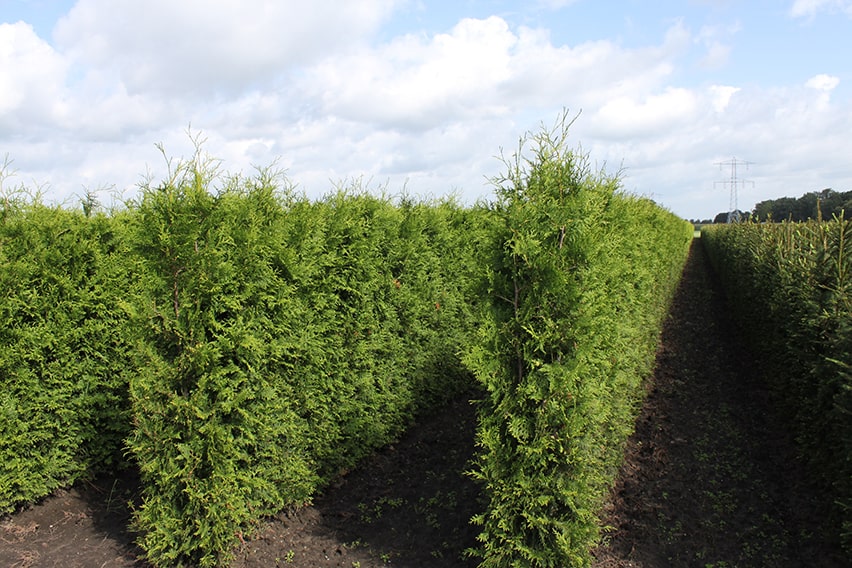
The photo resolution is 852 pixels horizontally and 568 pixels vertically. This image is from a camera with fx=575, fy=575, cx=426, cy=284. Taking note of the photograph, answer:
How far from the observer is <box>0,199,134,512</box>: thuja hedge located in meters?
5.21

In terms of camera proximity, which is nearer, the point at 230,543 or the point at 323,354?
the point at 230,543

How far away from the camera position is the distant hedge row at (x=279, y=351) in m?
3.98

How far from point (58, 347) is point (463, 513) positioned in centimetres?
410

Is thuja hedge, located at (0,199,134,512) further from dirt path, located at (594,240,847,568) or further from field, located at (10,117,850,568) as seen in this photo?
dirt path, located at (594,240,847,568)

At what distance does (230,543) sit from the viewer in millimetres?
4465

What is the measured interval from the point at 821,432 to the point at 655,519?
68.6 inches

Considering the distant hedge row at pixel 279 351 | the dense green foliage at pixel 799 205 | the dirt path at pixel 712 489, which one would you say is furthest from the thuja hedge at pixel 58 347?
the dense green foliage at pixel 799 205

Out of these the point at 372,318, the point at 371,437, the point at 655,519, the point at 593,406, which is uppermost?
the point at 372,318

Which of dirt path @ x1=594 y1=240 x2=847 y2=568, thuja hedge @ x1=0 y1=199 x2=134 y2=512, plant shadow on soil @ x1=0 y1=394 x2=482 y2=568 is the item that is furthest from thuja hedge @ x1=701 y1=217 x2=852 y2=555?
thuja hedge @ x1=0 y1=199 x2=134 y2=512

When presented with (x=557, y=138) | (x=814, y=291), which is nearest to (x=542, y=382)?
(x=557, y=138)

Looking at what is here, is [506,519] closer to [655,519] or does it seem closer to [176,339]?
[655,519]

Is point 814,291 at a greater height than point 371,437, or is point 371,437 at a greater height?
point 814,291

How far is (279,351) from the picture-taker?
460 cm

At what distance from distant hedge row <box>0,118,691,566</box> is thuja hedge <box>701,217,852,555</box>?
1647 mm
